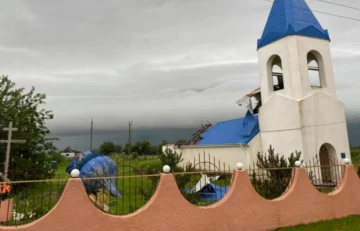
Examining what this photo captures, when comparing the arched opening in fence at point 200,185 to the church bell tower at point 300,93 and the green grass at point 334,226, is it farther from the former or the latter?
the church bell tower at point 300,93

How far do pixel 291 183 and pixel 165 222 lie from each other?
3.68 metres

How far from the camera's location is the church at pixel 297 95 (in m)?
13.6

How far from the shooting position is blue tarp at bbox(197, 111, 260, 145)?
55.6ft

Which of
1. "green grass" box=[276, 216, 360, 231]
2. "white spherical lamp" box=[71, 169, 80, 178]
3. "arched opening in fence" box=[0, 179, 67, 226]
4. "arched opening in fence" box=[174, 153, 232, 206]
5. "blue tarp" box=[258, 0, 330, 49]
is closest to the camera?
"white spherical lamp" box=[71, 169, 80, 178]

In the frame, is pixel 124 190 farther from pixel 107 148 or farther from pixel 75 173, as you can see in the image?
pixel 107 148

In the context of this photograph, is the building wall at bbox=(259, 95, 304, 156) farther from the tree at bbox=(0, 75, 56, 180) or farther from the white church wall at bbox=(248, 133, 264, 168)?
the tree at bbox=(0, 75, 56, 180)

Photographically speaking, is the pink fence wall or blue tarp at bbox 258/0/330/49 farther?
blue tarp at bbox 258/0/330/49

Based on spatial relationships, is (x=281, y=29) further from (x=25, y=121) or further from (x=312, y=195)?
(x=25, y=121)

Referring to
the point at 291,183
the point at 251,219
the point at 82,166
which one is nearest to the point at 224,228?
the point at 251,219

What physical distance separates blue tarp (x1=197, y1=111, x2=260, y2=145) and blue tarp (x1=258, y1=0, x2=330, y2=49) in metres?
4.67

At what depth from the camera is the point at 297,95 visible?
44.9 feet

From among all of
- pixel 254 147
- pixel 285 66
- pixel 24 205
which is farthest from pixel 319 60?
pixel 24 205

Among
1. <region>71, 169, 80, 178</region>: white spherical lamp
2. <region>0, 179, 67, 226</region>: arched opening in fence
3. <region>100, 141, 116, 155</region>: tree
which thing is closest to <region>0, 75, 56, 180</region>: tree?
<region>0, 179, 67, 226</region>: arched opening in fence

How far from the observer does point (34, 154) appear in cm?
1357
